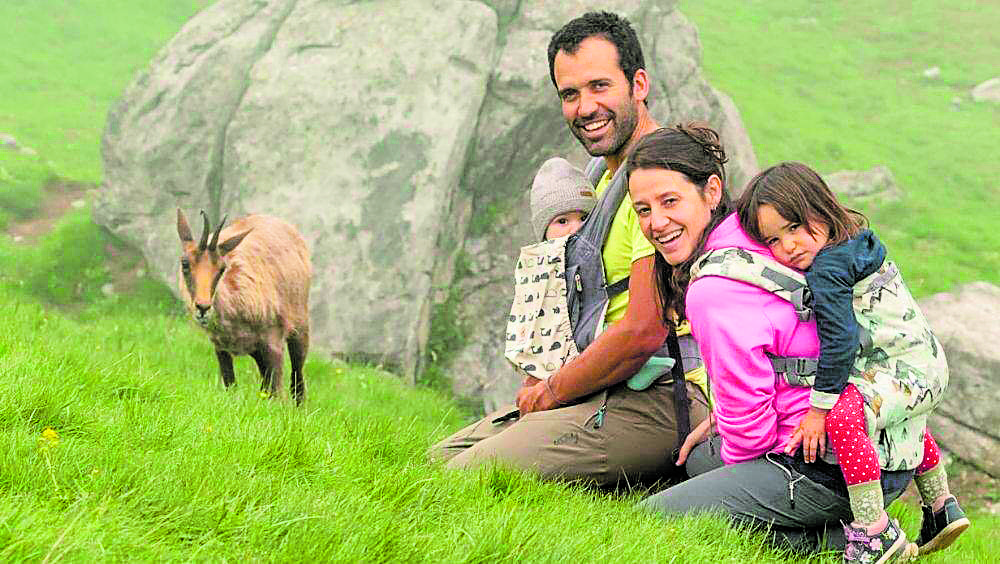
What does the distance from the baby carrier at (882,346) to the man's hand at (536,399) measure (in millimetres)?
1508

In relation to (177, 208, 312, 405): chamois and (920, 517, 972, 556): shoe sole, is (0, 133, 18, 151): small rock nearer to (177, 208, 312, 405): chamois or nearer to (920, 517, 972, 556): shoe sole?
(177, 208, 312, 405): chamois

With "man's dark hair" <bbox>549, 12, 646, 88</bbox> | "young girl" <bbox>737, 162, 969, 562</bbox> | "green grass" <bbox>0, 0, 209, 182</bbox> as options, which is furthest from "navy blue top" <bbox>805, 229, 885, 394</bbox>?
"green grass" <bbox>0, 0, 209, 182</bbox>

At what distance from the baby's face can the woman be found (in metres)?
0.83

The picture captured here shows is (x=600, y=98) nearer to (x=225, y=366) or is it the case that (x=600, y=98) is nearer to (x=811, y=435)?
(x=811, y=435)

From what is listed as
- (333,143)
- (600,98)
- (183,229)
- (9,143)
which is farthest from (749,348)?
(9,143)

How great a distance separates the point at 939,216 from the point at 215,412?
2039 centimetres

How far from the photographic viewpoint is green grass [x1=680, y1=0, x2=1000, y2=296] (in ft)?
69.1

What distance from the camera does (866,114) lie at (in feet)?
98.2

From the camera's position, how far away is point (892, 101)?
3091cm

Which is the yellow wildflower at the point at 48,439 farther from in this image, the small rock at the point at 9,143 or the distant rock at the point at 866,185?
the distant rock at the point at 866,185

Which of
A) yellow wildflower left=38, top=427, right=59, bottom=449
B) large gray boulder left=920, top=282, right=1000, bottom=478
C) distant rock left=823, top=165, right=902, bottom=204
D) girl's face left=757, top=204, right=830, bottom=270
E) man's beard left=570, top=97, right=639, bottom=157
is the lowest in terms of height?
large gray boulder left=920, top=282, right=1000, bottom=478

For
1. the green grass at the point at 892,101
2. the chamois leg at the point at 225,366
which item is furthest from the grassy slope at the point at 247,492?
the green grass at the point at 892,101

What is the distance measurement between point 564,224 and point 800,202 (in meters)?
1.71

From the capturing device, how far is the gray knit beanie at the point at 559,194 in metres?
6.21
